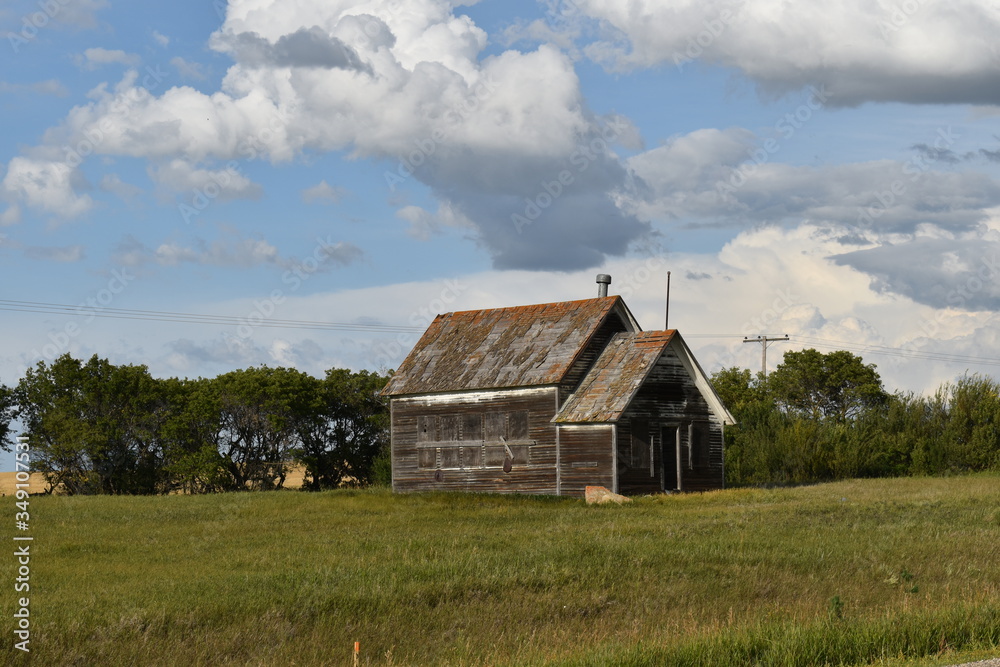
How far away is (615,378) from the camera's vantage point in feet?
114

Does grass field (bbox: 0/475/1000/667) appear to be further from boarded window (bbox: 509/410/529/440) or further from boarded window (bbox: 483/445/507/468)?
boarded window (bbox: 483/445/507/468)

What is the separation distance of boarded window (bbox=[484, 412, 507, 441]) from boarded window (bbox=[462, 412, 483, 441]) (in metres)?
0.26

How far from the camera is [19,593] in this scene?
1502 centimetres

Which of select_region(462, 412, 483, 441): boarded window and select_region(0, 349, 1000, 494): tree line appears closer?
select_region(462, 412, 483, 441): boarded window

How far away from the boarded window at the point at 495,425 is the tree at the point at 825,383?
41603 millimetres

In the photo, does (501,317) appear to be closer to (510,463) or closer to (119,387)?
(510,463)

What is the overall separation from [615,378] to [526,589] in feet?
63.2

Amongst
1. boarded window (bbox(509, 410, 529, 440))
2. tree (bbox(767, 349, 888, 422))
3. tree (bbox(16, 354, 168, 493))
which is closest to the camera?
boarded window (bbox(509, 410, 529, 440))

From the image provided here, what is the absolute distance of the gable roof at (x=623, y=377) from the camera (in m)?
33.6

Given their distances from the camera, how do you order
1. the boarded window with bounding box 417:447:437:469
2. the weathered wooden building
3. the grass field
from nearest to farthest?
1. the grass field
2. the weathered wooden building
3. the boarded window with bounding box 417:447:437:469

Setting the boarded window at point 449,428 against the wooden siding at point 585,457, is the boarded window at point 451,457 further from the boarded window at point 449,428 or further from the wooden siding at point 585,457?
the wooden siding at point 585,457

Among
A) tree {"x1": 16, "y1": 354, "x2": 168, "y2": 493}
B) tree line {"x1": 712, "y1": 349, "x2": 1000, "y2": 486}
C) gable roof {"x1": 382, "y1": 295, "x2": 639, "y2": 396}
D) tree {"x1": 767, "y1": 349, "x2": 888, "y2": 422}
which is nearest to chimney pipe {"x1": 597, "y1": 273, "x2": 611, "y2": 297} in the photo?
gable roof {"x1": 382, "y1": 295, "x2": 639, "y2": 396}

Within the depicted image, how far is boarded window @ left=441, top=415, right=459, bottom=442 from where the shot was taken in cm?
3756

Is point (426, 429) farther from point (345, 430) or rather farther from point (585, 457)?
point (345, 430)
